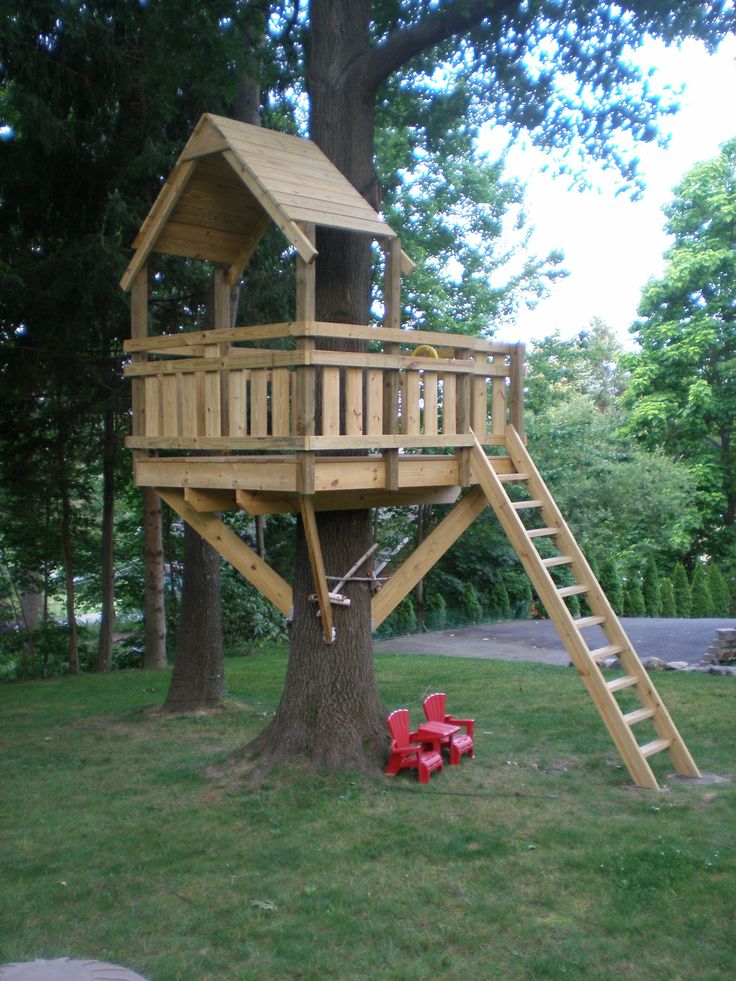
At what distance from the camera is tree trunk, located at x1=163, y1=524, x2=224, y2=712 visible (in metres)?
9.64

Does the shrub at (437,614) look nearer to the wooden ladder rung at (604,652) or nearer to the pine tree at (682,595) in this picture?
the pine tree at (682,595)

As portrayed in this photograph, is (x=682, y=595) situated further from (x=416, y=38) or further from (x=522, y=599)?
(x=416, y=38)

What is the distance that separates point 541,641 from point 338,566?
9.67m

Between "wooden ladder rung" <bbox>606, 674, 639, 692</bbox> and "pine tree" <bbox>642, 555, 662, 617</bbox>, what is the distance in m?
15.1

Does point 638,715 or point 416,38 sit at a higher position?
point 416,38

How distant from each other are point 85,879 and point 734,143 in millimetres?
25213

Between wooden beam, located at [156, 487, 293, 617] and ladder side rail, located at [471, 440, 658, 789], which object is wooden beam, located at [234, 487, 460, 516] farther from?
ladder side rail, located at [471, 440, 658, 789]

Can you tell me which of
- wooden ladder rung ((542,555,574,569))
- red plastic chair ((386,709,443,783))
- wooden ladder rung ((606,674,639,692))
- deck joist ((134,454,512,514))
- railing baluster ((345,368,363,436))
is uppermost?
railing baluster ((345,368,363,436))

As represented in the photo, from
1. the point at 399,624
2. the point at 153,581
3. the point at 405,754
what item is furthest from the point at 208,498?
the point at 399,624

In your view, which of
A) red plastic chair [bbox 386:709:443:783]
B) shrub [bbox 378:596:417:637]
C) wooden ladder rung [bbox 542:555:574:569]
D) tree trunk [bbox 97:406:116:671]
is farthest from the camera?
shrub [bbox 378:596:417:637]

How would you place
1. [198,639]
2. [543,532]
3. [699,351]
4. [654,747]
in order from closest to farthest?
1. [654,747]
2. [543,532]
3. [198,639]
4. [699,351]

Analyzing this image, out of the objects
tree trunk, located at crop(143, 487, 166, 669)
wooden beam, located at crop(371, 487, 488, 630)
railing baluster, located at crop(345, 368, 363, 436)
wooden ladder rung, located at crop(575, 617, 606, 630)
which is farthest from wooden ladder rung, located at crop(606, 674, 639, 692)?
tree trunk, located at crop(143, 487, 166, 669)

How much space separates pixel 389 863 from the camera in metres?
5.10

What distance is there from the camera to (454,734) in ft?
23.5
